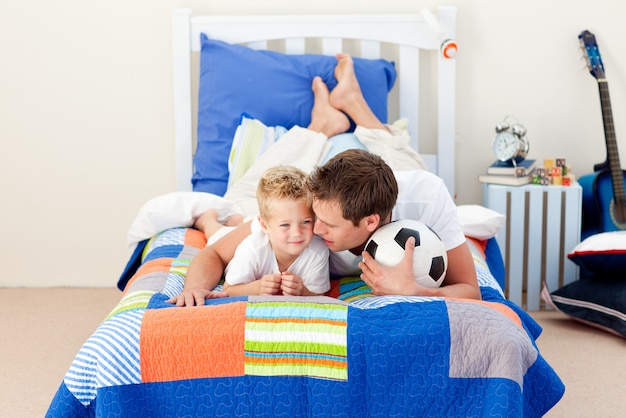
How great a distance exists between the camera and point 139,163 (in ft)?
10.6

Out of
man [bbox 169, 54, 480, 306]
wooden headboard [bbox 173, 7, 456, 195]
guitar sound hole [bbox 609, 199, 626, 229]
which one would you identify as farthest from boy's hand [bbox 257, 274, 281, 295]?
guitar sound hole [bbox 609, 199, 626, 229]

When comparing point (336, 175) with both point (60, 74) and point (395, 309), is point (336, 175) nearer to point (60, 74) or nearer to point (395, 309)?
point (395, 309)

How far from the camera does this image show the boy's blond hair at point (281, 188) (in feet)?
5.61

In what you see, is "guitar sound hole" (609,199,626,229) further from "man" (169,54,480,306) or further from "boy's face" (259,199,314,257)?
"boy's face" (259,199,314,257)

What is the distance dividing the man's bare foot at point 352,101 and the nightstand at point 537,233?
1.70 feet

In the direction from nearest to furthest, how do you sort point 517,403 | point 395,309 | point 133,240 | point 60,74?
point 517,403
point 395,309
point 133,240
point 60,74

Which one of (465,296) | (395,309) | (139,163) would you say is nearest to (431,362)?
(395,309)

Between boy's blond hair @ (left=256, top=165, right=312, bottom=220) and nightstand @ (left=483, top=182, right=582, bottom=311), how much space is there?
1347 millimetres

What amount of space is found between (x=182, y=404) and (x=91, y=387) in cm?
17

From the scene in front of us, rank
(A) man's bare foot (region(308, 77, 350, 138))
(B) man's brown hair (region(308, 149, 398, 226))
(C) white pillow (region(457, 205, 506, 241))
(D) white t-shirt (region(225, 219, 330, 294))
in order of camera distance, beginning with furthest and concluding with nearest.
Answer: (A) man's bare foot (region(308, 77, 350, 138))
(C) white pillow (region(457, 205, 506, 241))
(D) white t-shirt (region(225, 219, 330, 294))
(B) man's brown hair (region(308, 149, 398, 226))

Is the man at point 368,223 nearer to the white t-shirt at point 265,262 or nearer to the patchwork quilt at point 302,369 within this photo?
the white t-shirt at point 265,262

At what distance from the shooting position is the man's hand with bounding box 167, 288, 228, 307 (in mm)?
1643

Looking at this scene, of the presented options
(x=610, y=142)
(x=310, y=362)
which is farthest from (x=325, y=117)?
(x=310, y=362)

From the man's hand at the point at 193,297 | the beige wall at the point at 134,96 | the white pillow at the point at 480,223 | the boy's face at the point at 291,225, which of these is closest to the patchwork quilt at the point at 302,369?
the man's hand at the point at 193,297
